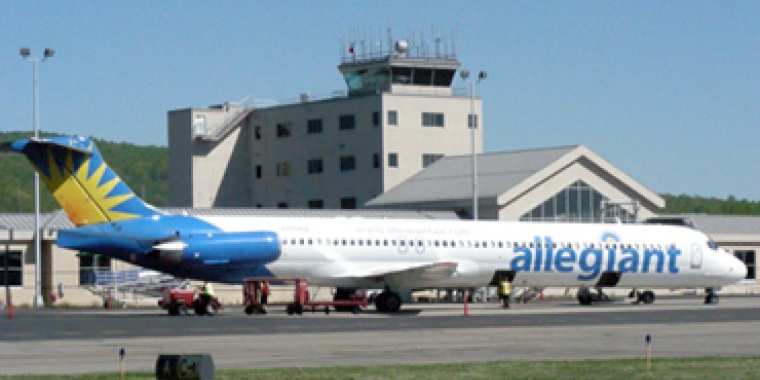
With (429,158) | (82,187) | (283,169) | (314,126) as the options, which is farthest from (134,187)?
(82,187)

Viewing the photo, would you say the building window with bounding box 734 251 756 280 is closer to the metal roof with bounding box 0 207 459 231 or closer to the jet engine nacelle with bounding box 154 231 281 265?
the metal roof with bounding box 0 207 459 231

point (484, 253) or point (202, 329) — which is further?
point (484, 253)

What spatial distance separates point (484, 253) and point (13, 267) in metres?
25.1

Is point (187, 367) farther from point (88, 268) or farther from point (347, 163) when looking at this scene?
point (347, 163)

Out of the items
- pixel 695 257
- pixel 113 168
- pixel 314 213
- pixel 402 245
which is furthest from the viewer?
pixel 113 168

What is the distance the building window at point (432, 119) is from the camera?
92.1m

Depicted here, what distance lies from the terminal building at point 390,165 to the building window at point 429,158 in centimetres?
7

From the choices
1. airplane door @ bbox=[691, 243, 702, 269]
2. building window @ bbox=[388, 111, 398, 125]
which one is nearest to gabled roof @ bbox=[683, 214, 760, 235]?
building window @ bbox=[388, 111, 398, 125]

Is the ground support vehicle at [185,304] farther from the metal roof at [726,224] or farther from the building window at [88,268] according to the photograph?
the metal roof at [726,224]

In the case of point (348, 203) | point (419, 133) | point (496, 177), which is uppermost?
point (419, 133)

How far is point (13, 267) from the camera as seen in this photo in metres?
64.1

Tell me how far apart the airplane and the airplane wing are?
0.17 feet

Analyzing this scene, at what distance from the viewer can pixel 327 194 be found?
95.2m

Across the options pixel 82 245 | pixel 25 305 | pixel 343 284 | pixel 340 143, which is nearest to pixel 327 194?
pixel 340 143
